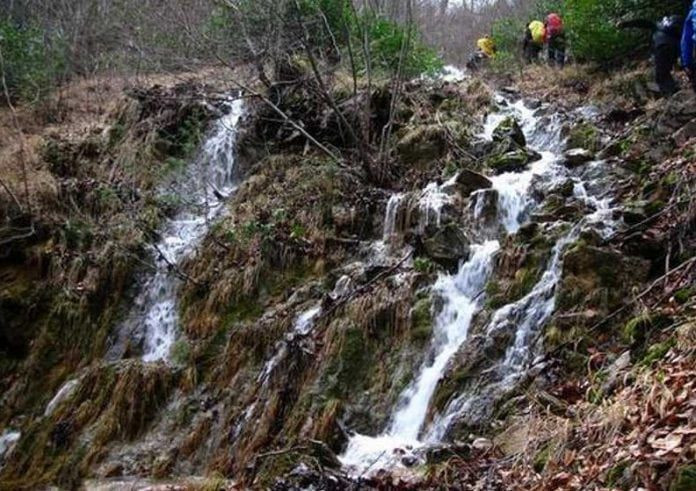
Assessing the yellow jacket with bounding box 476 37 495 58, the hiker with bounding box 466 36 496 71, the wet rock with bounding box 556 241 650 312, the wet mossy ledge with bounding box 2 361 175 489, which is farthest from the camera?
the yellow jacket with bounding box 476 37 495 58

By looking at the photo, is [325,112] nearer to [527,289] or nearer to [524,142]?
[524,142]

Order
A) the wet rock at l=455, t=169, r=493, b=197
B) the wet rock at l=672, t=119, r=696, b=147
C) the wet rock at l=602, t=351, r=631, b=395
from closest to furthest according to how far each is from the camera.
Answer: the wet rock at l=602, t=351, r=631, b=395
the wet rock at l=672, t=119, r=696, b=147
the wet rock at l=455, t=169, r=493, b=197

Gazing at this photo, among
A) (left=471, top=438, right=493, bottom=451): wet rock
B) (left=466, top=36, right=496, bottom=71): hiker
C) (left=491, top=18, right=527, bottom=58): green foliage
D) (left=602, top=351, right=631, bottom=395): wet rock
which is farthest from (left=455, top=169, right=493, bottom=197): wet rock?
(left=466, top=36, right=496, bottom=71): hiker

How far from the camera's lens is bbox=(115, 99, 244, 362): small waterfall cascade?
9.40 meters

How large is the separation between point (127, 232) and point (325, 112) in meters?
3.91

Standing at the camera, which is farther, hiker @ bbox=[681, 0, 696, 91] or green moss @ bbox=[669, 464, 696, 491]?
hiker @ bbox=[681, 0, 696, 91]

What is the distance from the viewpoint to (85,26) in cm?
1580

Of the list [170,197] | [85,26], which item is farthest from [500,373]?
[85,26]

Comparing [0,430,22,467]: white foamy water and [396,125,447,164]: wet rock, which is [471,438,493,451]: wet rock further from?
[396,125,447,164]: wet rock

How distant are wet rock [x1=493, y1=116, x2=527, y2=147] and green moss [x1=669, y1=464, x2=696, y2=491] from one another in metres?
7.74

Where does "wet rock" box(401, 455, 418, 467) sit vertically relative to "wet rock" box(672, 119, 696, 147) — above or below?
below

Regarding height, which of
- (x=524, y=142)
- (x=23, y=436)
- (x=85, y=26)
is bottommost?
(x=23, y=436)

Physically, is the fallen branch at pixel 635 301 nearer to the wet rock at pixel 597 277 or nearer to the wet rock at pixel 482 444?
the wet rock at pixel 597 277

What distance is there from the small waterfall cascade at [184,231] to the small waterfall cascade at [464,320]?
144 inches
